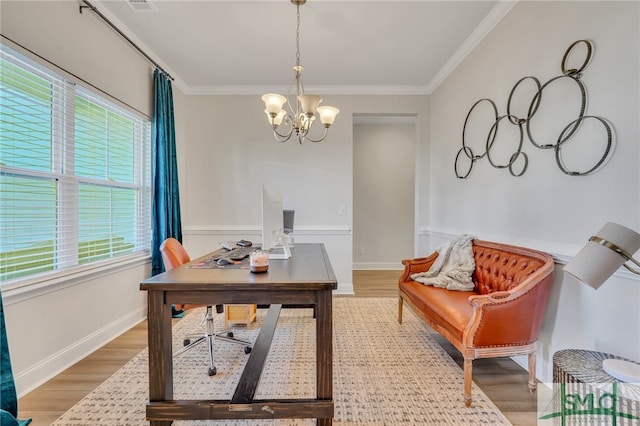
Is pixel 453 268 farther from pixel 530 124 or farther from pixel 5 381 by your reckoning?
pixel 5 381

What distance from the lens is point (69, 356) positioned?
2.13 metres

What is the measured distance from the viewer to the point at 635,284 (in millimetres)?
1425

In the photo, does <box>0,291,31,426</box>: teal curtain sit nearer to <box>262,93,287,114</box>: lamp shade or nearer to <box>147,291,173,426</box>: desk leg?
<box>147,291,173,426</box>: desk leg

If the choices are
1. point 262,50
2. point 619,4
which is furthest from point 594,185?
point 262,50

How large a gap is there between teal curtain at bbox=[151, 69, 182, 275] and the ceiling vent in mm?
801

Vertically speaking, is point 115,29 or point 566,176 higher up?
point 115,29

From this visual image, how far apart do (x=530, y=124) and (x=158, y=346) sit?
274 cm

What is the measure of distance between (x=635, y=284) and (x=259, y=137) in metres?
3.80

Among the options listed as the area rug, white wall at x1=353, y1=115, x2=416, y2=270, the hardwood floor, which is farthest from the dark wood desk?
white wall at x1=353, y1=115, x2=416, y2=270

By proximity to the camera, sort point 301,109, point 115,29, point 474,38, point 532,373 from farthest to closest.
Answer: point 474,38 → point 115,29 → point 301,109 → point 532,373

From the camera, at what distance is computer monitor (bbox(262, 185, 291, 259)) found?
181cm

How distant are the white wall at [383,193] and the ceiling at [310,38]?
152 centimetres

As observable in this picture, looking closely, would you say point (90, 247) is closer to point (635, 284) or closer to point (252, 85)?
point (252, 85)

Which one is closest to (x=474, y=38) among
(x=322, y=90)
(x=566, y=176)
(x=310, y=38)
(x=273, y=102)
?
(x=310, y=38)
